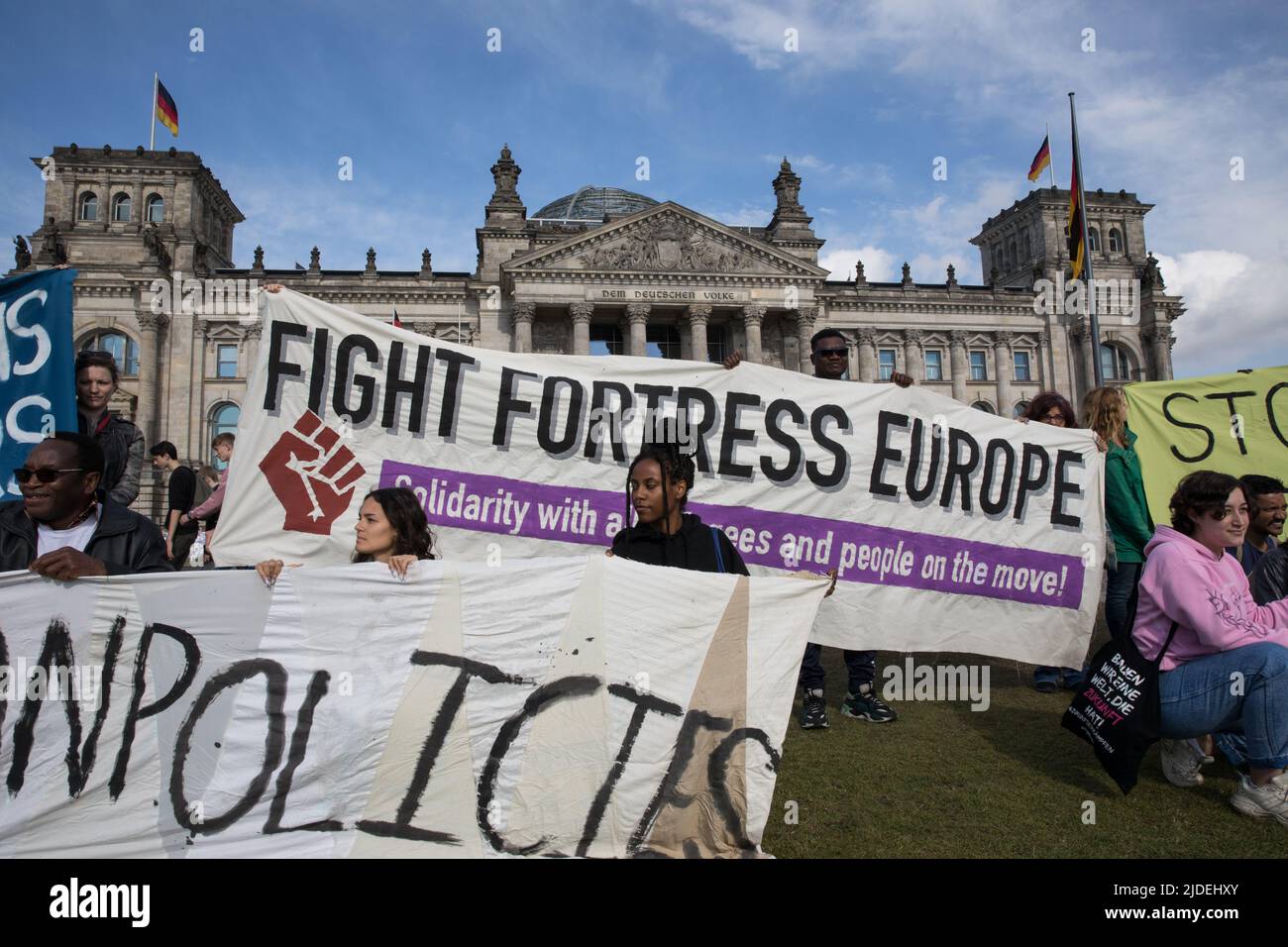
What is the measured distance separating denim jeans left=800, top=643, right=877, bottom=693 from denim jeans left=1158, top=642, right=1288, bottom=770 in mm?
1957

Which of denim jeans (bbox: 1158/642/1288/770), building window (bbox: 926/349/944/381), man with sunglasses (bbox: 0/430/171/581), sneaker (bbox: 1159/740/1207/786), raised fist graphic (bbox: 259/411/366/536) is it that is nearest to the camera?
man with sunglasses (bbox: 0/430/171/581)

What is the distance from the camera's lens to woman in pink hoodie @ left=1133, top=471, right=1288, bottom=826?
150 inches

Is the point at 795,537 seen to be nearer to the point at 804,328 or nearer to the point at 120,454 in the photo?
the point at 120,454

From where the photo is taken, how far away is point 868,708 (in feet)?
18.5

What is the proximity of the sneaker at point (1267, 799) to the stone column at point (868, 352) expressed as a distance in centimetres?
4774

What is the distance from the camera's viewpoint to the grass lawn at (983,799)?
3457 millimetres

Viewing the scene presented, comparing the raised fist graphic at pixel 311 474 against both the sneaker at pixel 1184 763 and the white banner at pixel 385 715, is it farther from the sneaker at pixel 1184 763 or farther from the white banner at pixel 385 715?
the sneaker at pixel 1184 763

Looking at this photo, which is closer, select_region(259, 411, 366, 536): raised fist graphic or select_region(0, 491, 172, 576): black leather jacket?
select_region(0, 491, 172, 576): black leather jacket

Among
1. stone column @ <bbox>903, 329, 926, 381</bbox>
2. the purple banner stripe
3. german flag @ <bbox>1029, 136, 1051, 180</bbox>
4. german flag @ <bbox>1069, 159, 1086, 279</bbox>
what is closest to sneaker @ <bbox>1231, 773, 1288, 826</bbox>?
the purple banner stripe

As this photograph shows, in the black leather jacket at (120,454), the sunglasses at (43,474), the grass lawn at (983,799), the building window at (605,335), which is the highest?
the building window at (605,335)

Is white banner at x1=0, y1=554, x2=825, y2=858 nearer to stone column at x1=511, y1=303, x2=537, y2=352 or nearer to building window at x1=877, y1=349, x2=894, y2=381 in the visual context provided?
stone column at x1=511, y1=303, x2=537, y2=352

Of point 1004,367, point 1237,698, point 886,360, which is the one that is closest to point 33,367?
point 1237,698

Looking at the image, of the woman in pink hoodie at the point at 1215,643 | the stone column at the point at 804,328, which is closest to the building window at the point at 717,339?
the stone column at the point at 804,328

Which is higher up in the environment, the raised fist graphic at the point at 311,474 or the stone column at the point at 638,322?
the stone column at the point at 638,322
